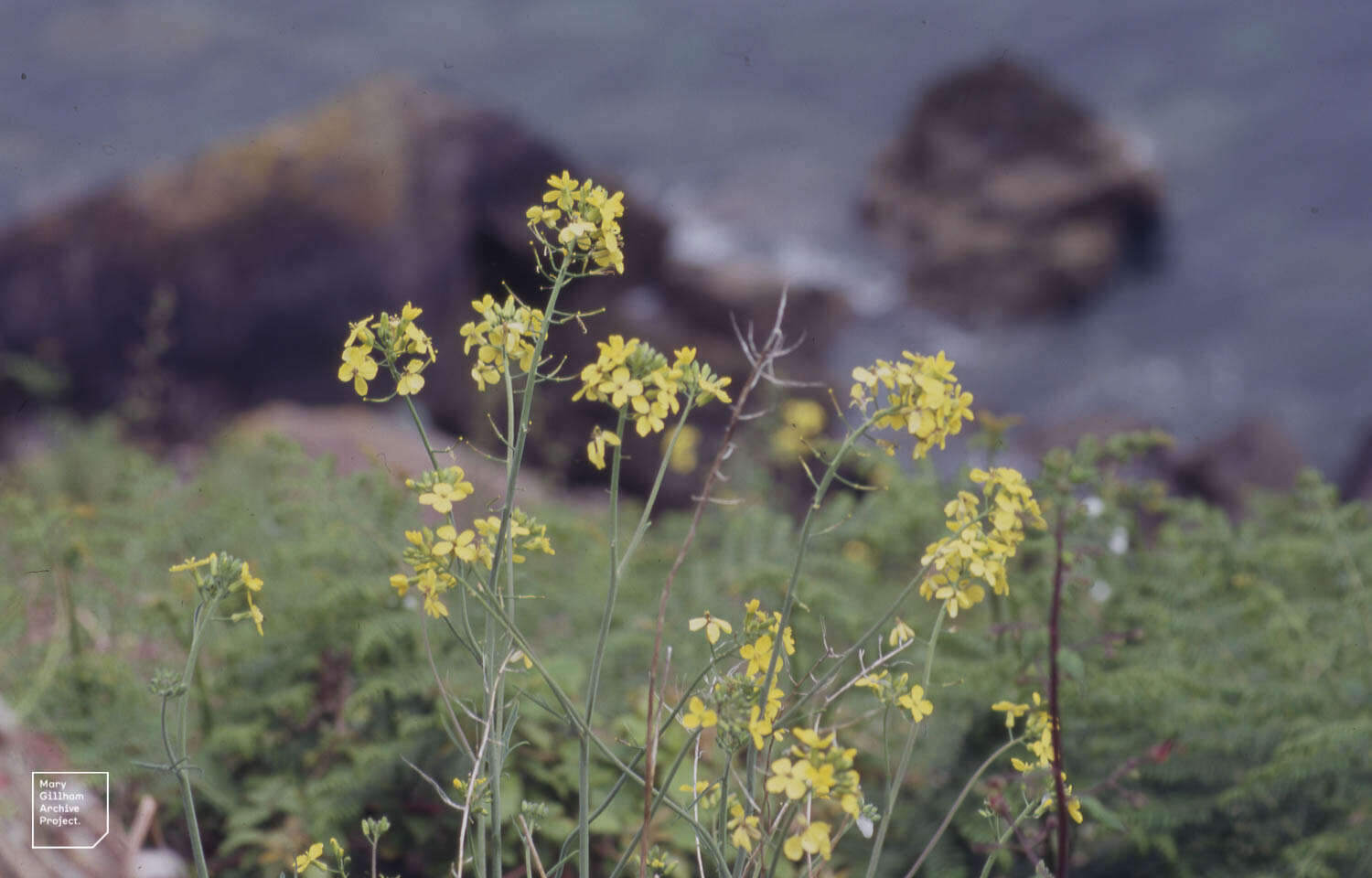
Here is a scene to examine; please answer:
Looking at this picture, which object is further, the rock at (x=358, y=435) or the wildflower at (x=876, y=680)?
the rock at (x=358, y=435)

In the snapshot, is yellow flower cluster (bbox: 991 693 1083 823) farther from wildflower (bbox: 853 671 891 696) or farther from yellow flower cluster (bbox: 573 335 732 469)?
yellow flower cluster (bbox: 573 335 732 469)

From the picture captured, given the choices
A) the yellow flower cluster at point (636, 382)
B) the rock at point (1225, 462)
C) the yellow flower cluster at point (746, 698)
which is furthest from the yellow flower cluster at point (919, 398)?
the rock at point (1225, 462)

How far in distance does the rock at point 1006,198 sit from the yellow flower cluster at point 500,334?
7.97m

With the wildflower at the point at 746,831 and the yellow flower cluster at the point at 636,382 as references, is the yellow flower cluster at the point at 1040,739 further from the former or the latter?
the yellow flower cluster at the point at 636,382

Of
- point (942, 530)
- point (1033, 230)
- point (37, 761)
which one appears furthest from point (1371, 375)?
point (37, 761)

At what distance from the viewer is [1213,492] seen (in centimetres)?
754

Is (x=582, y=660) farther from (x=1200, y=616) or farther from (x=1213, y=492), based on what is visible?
(x=1213, y=492)

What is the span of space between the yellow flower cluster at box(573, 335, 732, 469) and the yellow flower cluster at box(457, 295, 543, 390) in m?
0.11

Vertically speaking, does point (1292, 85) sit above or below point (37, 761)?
above

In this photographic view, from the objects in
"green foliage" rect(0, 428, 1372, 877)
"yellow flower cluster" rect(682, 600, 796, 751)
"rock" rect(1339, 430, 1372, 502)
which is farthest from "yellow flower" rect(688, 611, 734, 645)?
"rock" rect(1339, 430, 1372, 502)

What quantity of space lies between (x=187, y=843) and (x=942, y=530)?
230 cm

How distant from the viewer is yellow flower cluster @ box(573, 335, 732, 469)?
3.86ft

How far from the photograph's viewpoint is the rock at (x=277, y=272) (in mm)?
8477

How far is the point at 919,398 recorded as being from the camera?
1207mm
